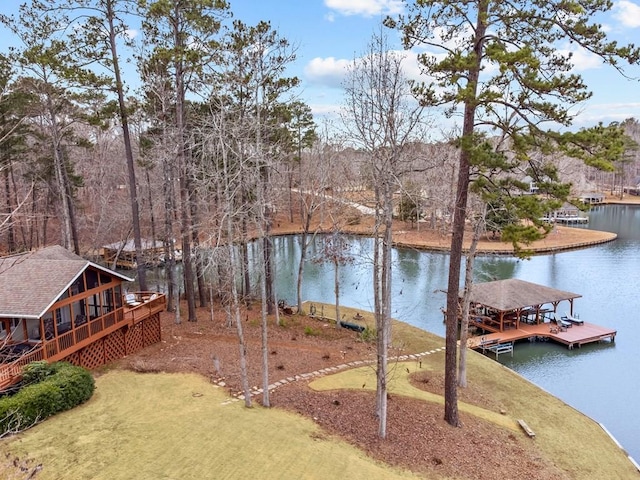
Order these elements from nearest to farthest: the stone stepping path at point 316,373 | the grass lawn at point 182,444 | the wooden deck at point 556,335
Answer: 1. the grass lawn at point 182,444
2. the stone stepping path at point 316,373
3. the wooden deck at point 556,335

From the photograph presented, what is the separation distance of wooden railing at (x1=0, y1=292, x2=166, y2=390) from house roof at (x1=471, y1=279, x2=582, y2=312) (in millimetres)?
15269

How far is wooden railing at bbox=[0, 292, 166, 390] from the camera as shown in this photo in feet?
34.7

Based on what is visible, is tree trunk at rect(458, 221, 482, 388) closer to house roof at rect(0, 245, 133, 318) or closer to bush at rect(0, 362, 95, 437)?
bush at rect(0, 362, 95, 437)

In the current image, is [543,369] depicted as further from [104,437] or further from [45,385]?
[45,385]

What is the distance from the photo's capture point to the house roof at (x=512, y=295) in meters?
21.6

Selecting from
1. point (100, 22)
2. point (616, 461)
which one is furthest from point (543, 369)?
point (100, 22)

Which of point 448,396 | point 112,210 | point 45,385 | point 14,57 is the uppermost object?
point 14,57

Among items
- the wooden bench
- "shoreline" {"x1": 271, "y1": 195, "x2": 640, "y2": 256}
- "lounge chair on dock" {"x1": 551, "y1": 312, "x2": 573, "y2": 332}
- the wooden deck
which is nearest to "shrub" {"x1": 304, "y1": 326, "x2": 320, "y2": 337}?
the wooden deck

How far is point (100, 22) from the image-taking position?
1566cm

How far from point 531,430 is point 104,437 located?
10.8m

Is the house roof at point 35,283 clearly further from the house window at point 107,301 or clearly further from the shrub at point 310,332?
the shrub at point 310,332

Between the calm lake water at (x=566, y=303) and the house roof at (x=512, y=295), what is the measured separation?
1.98 m

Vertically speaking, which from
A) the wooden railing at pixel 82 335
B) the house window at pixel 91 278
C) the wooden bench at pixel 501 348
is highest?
the house window at pixel 91 278

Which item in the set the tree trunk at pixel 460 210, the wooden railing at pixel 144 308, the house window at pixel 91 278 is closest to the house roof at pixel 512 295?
the tree trunk at pixel 460 210
